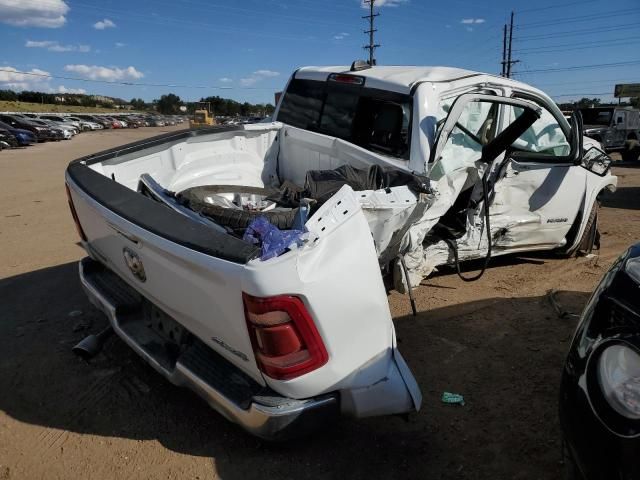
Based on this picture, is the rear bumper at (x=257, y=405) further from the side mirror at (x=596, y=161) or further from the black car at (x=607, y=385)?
the side mirror at (x=596, y=161)

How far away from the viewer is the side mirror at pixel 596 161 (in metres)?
4.71

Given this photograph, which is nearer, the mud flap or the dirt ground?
the mud flap

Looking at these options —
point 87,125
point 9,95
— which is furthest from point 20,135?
point 9,95

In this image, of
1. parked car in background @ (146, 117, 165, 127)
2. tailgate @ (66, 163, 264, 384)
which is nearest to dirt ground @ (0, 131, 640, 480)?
tailgate @ (66, 163, 264, 384)

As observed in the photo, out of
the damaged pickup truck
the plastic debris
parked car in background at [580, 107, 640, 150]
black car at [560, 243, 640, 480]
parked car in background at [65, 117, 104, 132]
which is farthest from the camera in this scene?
parked car in background at [65, 117, 104, 132]

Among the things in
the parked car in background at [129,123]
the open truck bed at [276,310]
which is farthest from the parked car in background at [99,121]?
the open truck bed at [276,310]

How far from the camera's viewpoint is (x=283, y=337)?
1843 millimetres

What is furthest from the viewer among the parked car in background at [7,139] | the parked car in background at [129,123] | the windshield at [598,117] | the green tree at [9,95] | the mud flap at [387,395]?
the green tree at [9,95]

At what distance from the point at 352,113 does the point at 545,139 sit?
2094 millimetres

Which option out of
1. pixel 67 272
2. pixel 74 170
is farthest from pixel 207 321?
pixel 67 272

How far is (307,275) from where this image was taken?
184cm

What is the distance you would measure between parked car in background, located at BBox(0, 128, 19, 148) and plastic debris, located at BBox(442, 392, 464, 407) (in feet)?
86.2

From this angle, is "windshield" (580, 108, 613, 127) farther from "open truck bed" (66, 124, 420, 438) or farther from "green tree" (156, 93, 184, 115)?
"green tree" (156, 93, 184, 115)

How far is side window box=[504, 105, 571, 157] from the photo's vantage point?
4.75 meters
